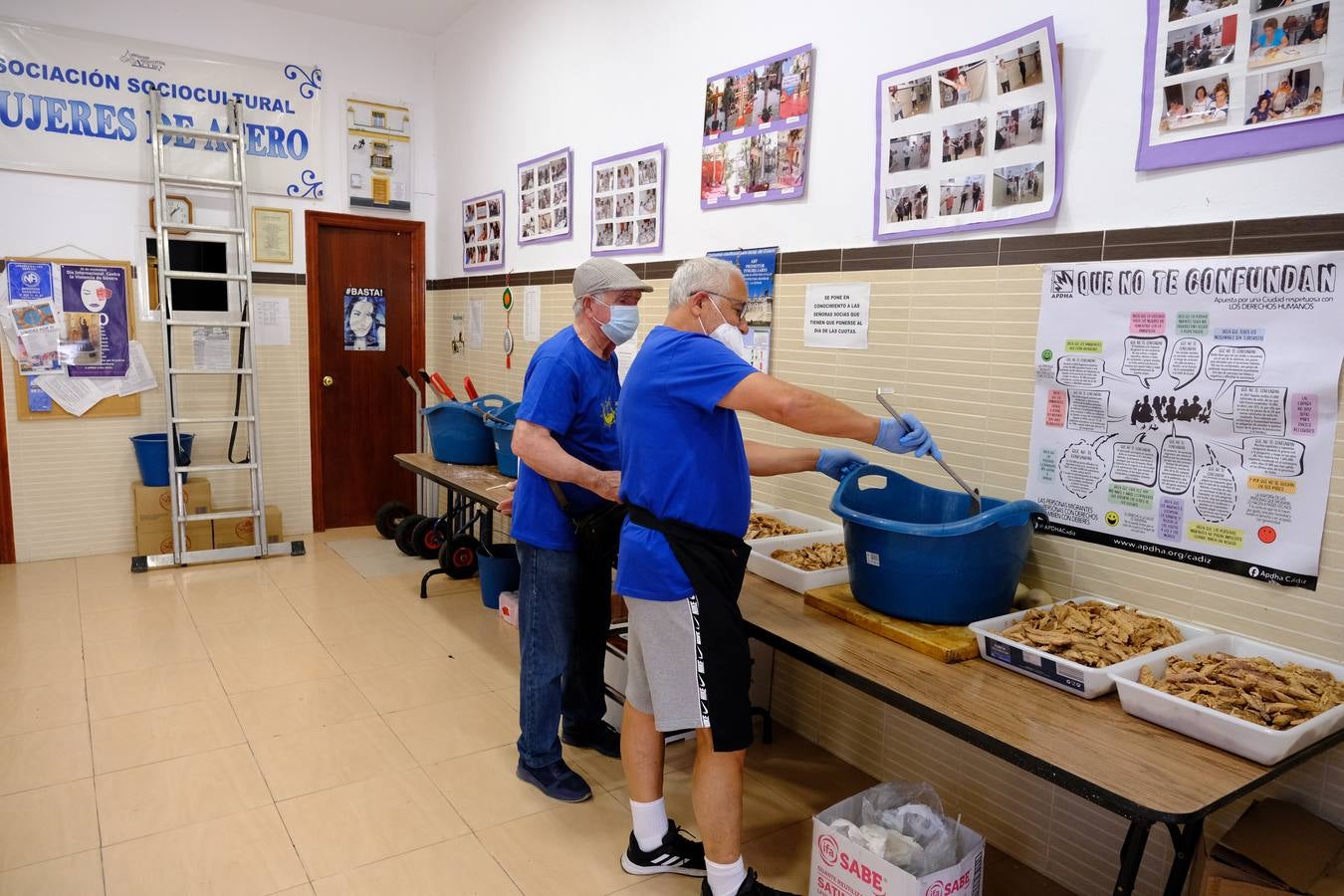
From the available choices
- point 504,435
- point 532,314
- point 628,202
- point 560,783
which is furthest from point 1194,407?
point 532,314

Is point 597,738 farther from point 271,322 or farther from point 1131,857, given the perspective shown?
point 271,322

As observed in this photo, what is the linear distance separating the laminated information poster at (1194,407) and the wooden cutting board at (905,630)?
499 mm

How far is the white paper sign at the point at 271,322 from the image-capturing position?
18.8 ft

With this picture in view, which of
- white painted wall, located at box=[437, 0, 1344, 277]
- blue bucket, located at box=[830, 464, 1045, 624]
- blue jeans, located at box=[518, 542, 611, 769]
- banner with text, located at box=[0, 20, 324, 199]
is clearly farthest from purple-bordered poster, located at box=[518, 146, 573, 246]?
blue bucket, located at box=[830, 464, 1045, 624]

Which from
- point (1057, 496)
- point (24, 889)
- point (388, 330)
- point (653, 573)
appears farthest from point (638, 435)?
point (388, 330)

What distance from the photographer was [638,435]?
213cm

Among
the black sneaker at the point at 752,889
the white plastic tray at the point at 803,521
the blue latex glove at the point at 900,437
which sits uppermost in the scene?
the blue latex glove at the point at 900,437

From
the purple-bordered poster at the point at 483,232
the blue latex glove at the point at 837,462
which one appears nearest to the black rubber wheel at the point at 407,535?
the purple-bordered poster at the point at 483,232

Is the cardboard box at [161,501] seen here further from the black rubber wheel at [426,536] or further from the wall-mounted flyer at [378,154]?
the wall-mounted flyer at [378,154]

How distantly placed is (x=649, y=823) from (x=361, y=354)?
4643mm

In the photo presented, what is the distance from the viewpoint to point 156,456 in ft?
17.3

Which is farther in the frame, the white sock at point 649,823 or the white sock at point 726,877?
the white sock at point 649,823

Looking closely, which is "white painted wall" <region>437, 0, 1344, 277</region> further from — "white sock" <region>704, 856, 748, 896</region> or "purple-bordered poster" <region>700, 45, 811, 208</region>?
"white sock" <region>704, 856, 748, 896</region>

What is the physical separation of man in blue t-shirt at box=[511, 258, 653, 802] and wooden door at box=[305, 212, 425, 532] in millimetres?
3802
